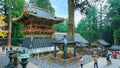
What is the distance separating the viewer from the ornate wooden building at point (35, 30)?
1067 inches

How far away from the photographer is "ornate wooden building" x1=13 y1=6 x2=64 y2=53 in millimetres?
27109

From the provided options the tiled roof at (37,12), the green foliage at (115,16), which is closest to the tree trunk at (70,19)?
the tiled roof at (37,12)

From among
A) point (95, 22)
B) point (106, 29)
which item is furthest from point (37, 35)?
point (95, 22)

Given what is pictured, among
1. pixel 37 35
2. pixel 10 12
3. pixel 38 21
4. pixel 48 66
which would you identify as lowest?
pixel 48 66

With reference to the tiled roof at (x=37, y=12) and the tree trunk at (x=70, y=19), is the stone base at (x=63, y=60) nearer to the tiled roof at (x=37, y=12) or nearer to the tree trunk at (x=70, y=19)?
the tree trunk at (x=70, y=19)

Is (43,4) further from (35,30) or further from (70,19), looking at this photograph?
(70,19)

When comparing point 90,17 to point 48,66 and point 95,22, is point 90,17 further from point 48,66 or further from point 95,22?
point 48,66

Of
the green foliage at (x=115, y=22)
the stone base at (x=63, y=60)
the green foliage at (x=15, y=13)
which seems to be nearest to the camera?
the stone base at (x=63, y=60)

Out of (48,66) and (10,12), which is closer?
(48,66)

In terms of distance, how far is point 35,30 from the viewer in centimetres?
2784

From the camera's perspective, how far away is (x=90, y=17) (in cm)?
7581

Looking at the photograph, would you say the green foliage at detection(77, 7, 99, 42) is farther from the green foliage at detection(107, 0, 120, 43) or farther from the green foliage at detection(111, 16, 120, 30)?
the green foliage at detection(111, 16, 120, 30)

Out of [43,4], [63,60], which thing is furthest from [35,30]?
[43,4]

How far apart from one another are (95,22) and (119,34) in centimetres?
1884
